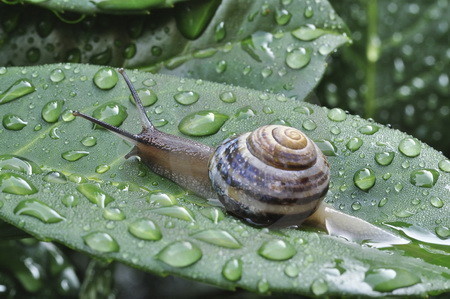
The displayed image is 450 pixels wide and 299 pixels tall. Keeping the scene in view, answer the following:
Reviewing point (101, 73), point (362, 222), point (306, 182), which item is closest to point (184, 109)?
point (101, 73)

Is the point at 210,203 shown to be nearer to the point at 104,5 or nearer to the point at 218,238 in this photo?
the point at 218,238

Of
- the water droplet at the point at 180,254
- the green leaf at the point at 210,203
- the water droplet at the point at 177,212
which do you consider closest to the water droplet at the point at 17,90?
the green leaf at the point at 210,203

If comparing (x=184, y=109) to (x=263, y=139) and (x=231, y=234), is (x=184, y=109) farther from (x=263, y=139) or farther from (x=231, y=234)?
(x=231, y=234)

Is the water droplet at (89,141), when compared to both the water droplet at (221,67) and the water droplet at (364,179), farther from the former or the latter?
the water droplet at (364,179)

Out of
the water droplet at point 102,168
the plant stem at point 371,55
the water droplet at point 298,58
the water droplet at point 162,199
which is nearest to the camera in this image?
the water droplet at point 162,199

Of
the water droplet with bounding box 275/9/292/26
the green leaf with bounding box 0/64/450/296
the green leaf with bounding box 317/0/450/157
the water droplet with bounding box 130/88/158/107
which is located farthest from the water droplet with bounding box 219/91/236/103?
the green leaf with bounding box 317/0/450/157

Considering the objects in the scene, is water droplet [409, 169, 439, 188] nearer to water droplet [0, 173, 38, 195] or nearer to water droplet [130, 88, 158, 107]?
water droplet [130, 88, 158, 107]
